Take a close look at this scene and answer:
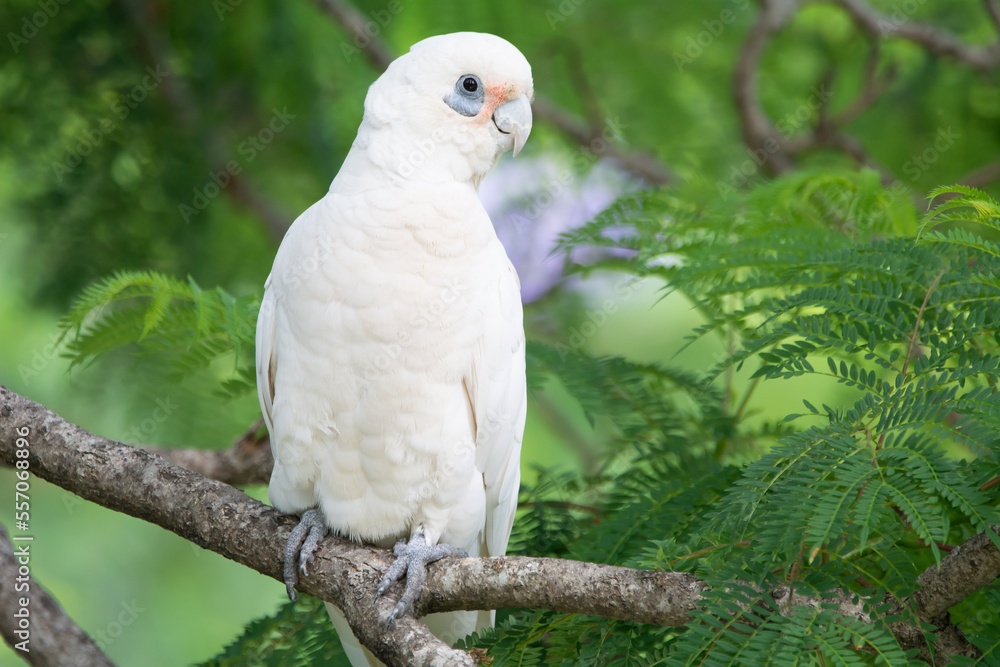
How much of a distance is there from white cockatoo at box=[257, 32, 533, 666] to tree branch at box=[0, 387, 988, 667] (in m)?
0.09

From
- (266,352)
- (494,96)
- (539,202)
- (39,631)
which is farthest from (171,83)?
(39,631)

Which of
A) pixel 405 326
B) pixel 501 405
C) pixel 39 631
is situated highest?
pixel 405 326

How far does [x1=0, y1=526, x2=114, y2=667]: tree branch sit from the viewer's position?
170cm

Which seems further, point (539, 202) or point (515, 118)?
point (539, 202)

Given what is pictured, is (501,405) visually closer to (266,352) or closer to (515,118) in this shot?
(266,352)

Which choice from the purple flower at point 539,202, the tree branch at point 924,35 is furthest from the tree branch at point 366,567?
the tree branch at point 924,35

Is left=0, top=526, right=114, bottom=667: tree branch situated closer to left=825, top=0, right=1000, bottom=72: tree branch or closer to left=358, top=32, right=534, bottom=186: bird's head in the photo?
left=358, top=32, right=534, bottom=186: bird's head

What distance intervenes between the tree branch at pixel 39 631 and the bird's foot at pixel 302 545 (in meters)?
0.41

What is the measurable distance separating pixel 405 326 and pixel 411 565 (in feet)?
1.83

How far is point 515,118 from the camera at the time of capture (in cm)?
215

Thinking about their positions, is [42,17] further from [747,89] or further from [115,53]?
[747,89]

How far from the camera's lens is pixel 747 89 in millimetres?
3951

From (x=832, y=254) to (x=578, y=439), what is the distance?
9.45 feet

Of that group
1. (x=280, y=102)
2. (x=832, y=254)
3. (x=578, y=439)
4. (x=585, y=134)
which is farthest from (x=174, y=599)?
(x=832, y=254)
